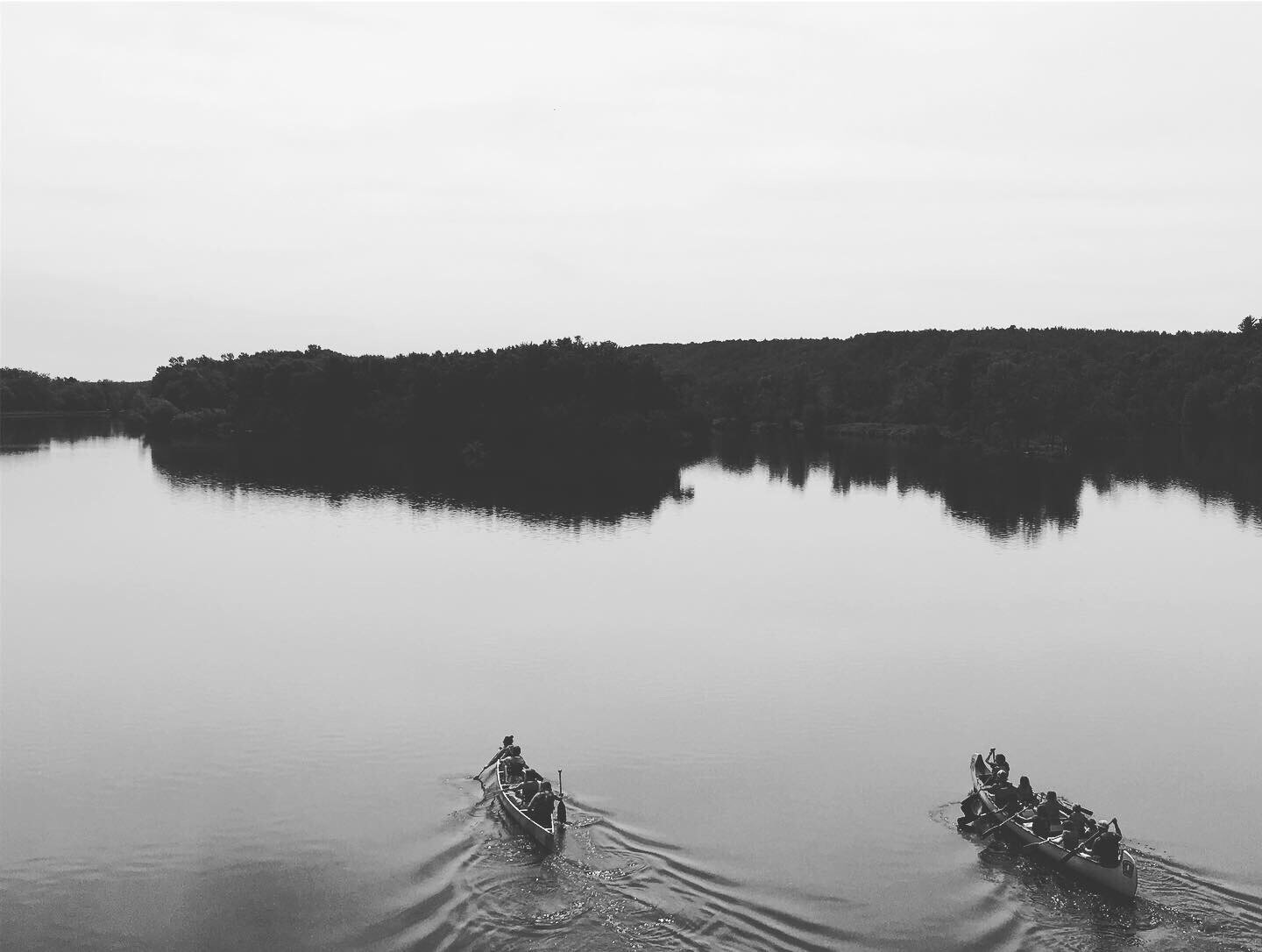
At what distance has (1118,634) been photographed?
45500mm

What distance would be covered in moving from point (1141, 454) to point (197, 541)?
11425 centimetres

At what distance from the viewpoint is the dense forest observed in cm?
13788

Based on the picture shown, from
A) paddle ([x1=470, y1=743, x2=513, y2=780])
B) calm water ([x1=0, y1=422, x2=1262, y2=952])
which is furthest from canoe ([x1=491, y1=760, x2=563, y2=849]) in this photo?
paddle ([x1=470, y1=743, x2=513, y2=780])

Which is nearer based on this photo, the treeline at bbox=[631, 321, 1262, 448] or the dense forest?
the dense forest

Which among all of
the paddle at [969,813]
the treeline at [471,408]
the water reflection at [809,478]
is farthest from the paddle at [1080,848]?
the treeline at [471,408]

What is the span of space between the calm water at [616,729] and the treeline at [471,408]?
58.3 meters

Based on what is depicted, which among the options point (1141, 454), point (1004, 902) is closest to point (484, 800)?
point (1004, 902)

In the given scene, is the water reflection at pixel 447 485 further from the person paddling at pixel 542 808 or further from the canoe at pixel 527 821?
the person paddling at pixel 542 808

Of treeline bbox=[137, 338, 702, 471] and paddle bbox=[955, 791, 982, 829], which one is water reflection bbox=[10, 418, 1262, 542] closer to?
treeline bbox=[137, 338, 702, 471]

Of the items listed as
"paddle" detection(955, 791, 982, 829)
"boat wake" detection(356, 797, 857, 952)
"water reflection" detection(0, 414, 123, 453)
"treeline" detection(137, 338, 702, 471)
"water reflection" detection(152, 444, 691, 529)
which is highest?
"treeline" detection(137, 338, 702, 471)

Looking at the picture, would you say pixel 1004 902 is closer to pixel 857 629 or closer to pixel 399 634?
pixel 857 629

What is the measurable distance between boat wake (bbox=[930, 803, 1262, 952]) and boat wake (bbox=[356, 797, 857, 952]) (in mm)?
4377

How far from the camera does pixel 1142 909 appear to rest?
21.8 m

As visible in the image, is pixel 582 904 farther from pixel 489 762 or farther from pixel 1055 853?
pixel 1055 853
